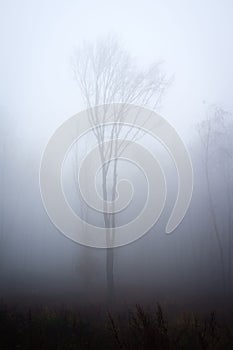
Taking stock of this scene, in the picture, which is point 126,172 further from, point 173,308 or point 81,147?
point 173,308

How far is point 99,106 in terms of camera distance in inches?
488

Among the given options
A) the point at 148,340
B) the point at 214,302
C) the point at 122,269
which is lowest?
the point at 122,269

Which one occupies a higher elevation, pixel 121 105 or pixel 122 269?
pixel 121 105

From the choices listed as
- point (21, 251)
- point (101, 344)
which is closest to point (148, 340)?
point (101, 344)

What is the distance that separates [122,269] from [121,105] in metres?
24.5

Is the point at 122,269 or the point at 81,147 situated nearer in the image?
the point at 81,147

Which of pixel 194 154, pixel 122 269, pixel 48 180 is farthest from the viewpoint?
pixel 122 269

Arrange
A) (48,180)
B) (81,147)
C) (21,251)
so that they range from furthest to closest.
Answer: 1. (21,251)
2. (81,147)
3. (48,180)

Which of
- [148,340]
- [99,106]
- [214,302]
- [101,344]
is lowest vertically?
[214,302]

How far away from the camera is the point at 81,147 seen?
2291 centimetres

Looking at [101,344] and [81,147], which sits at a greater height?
[81,147]

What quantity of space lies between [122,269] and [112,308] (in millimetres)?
23949

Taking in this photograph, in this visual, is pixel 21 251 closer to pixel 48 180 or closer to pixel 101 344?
pixel 48 180

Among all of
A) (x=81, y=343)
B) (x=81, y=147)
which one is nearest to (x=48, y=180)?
(x=81, y=147)
